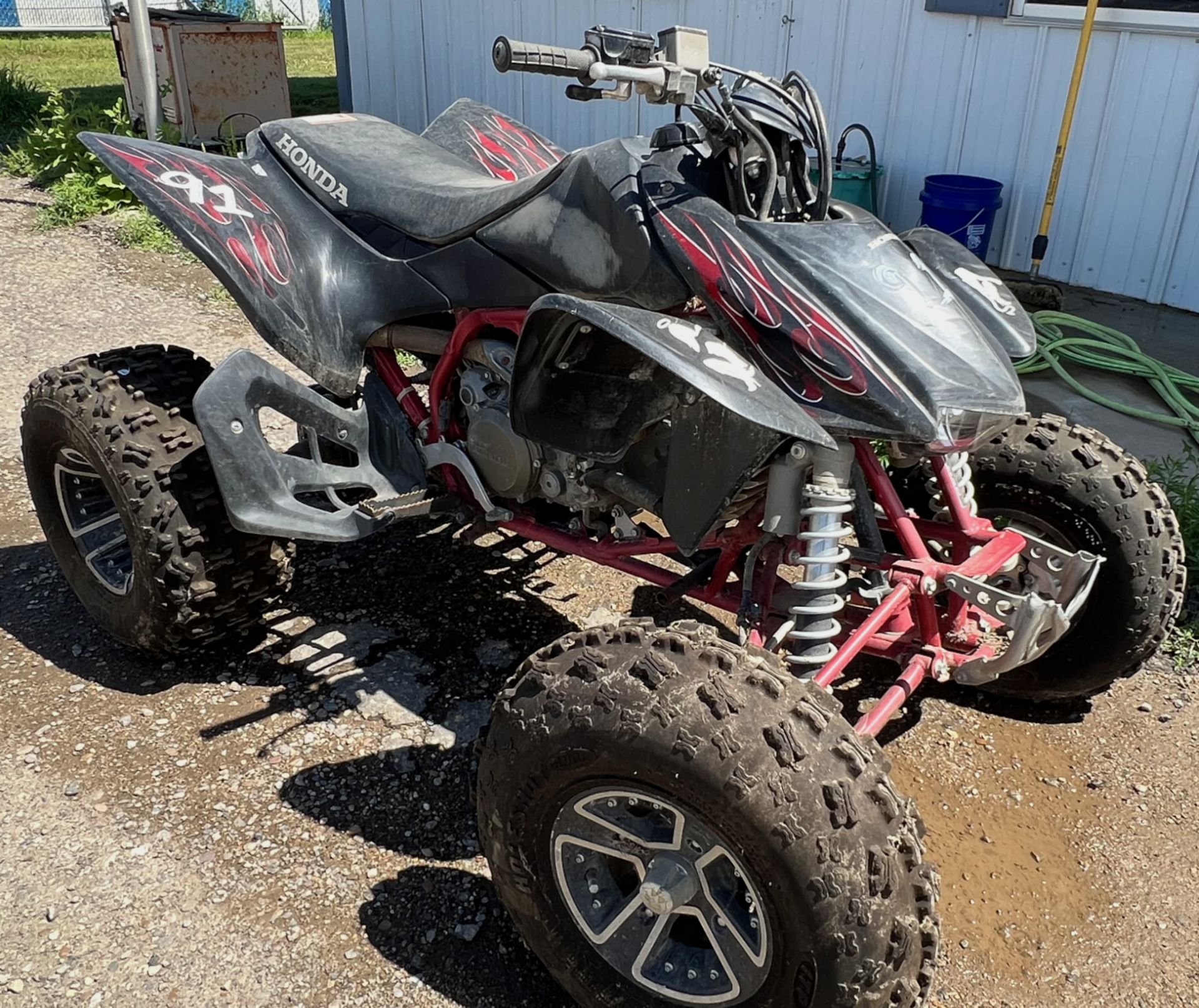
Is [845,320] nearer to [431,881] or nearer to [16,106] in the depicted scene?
[431,881]

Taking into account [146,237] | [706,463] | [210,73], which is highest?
[210,73]

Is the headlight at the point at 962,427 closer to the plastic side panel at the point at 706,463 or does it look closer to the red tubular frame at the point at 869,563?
the red tubular frame at the point at 869,563

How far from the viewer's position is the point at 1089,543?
10.3 ft

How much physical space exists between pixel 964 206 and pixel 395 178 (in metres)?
3.94

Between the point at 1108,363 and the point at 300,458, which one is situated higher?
the point at 300,458

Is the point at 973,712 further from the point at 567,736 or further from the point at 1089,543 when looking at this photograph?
the point at 567,736

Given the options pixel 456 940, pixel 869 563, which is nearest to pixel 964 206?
pixel 869 563

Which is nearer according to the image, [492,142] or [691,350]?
[691,350]

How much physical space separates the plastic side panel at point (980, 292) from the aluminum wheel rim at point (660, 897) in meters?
1.39

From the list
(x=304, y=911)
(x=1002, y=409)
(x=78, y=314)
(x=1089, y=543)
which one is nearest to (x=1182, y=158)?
(x=1089, y=543)

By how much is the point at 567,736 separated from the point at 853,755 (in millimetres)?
552

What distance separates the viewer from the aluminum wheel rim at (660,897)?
211cm

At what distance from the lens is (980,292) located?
271cm

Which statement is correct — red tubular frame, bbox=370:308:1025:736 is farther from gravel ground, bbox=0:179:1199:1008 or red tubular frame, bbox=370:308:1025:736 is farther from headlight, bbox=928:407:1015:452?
gravel ground, bbox=0:179:1199:1008
